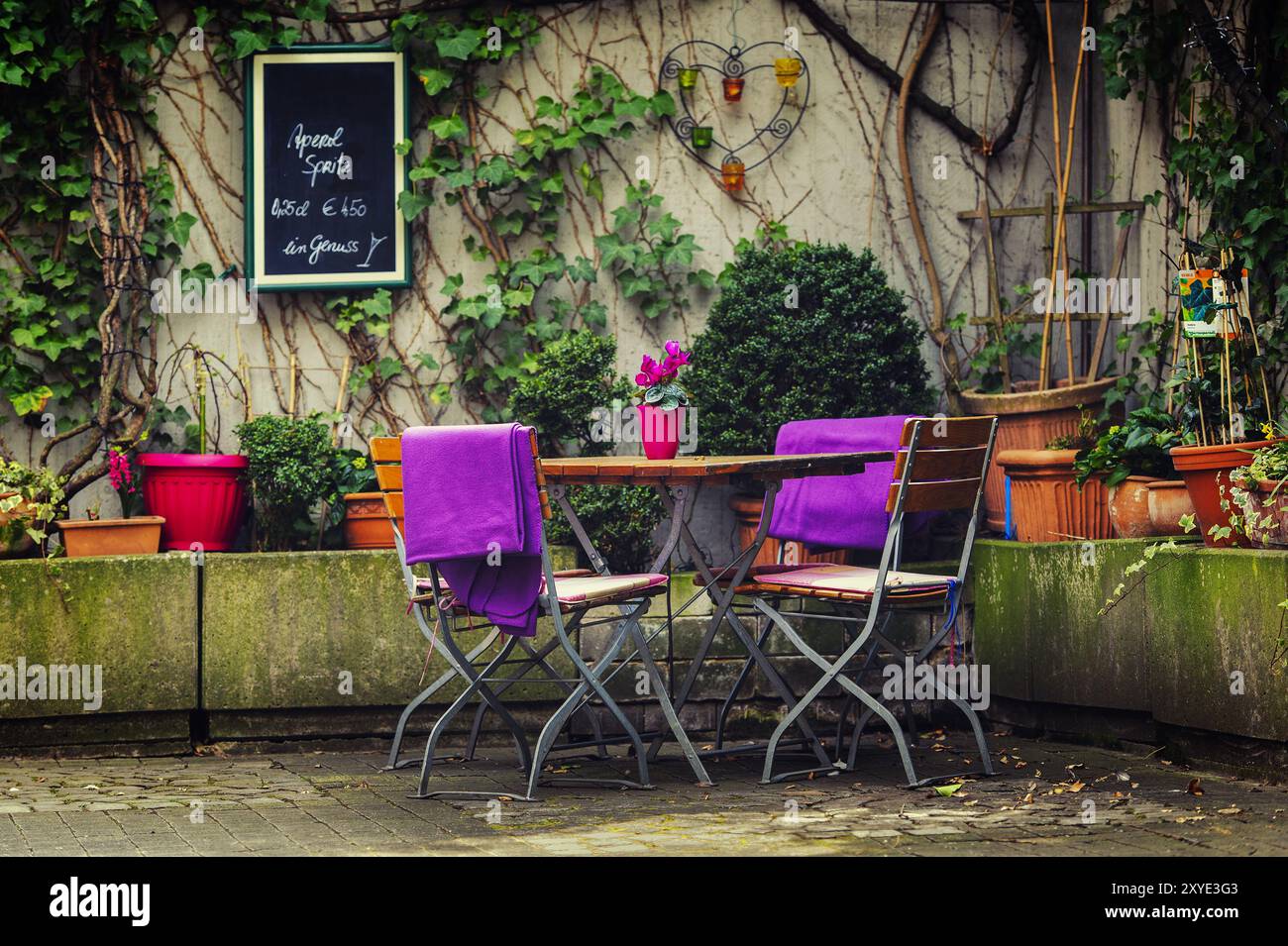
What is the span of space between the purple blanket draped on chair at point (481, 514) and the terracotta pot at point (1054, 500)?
7.77 ft

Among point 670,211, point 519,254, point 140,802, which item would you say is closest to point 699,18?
point 670,211

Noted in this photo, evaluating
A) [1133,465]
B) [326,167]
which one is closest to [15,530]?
[326,167]

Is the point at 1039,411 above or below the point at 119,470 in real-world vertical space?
above

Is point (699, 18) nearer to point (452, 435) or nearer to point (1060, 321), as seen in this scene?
point (1060, 321)

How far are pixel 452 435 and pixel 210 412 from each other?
251 centimetres

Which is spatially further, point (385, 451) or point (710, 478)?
point (385, 451)

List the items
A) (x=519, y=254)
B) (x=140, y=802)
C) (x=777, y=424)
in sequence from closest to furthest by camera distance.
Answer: (x=140, y=802), (x=777, y=424), (x=519, y=254)

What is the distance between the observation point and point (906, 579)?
16.9 feet

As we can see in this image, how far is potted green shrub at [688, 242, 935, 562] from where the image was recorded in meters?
6.57

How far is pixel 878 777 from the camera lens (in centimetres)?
525

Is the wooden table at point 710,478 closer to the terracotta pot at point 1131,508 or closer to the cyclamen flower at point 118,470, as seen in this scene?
the terracotta pot at point 1131,508

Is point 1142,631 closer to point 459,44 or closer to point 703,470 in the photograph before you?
point 703,470

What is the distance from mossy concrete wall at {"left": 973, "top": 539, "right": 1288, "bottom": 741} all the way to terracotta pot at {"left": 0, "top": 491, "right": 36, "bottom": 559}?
11.9 feet

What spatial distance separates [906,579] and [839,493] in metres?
1.04
